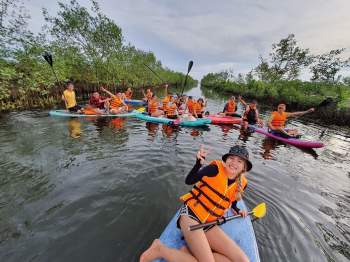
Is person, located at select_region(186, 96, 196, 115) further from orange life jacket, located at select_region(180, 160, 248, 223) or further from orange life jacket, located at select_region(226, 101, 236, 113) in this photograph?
orange life jacket, located at select_region(180, 160, 248, 223)

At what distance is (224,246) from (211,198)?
22.4 inches

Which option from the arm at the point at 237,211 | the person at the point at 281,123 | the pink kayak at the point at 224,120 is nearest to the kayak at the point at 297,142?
the person at the point at 281,123

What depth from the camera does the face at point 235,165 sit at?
2627 millimetres

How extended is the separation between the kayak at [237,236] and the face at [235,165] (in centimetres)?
89

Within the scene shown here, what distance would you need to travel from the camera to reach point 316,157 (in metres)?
7.97

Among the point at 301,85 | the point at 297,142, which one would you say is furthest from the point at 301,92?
the point at 297,142

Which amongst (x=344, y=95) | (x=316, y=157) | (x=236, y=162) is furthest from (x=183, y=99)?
(x=344, y=95)

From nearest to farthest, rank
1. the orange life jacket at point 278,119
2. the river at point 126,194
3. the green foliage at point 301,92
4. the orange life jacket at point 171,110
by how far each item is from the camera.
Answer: the river at point 126,194, the orange life jacket at point 278,119, the orange life jacket at point 171,110, the green foliage at point 301,92

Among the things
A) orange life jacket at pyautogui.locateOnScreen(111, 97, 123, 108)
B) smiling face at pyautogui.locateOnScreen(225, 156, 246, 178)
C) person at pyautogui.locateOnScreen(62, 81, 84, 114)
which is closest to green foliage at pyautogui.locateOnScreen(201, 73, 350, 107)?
orange life jacket at pyautogui.locateOnScreen(111, 97, 123, 108)

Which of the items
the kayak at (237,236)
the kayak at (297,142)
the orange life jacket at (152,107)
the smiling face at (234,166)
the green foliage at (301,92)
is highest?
the green foliage at (301,92)

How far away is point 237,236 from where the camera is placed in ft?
9.11

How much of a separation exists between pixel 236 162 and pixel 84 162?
467cm

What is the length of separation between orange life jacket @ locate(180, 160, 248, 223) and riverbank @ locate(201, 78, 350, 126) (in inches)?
741

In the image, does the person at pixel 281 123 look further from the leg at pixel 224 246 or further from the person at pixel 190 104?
the leg at pixel 224 246
